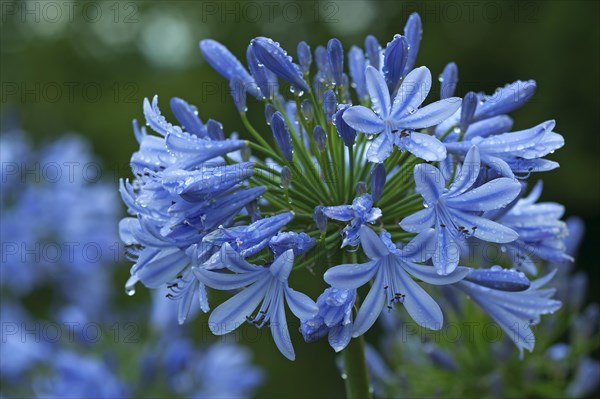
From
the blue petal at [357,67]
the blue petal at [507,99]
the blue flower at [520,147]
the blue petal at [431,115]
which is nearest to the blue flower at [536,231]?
the blue flower at [520,147]

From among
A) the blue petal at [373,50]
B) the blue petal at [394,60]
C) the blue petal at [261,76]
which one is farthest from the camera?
the blue petal at [373,50]

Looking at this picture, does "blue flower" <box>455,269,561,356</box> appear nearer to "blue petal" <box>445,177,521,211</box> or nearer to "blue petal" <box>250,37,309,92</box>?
"blue petal" <box>445,177,521,211</box>

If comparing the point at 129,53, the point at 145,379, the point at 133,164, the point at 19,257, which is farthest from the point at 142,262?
the point at 129,53

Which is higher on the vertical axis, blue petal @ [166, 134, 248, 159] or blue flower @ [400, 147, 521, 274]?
blue petal @ [166, 134, 248, 159]

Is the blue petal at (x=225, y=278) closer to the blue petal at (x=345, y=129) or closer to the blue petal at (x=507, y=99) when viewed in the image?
the blue petal at (x=345, y=129)

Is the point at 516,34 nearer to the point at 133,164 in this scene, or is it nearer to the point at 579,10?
the point at 579,10

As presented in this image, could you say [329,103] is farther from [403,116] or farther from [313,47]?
[313,47]

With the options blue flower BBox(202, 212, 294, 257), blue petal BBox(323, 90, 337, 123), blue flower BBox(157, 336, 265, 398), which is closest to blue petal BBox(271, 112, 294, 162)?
blue petal BBox(323, 90, 337, 123)
